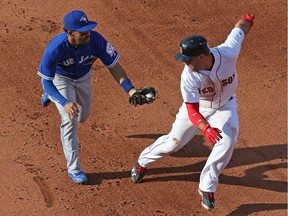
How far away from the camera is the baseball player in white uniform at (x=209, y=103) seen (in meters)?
7.73

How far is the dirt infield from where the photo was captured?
27.9 feet

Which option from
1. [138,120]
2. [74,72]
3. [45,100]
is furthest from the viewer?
[138,120]

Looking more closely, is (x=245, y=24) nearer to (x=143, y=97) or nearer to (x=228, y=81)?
(x=228, y=81)

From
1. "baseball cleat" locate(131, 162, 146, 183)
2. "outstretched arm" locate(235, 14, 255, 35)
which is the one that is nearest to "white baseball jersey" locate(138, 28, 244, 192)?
"outstretched arm" locate(235, 14, 255, 35)

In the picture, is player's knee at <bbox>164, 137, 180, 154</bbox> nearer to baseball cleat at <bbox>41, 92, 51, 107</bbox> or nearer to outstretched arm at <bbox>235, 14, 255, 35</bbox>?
outstretched arm at <bbox>235, 14, 255, 35</bbox>

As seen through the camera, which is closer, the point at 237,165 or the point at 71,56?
the point at 71,56

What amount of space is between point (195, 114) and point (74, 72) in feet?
5.06

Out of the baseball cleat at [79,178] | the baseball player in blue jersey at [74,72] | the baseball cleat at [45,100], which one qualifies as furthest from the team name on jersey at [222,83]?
the baseball cleat at [45,100]

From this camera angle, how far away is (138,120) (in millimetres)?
9781

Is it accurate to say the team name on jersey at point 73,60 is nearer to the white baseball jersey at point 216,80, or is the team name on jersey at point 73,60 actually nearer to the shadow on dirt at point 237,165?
the white baseball jersey at point 216,80

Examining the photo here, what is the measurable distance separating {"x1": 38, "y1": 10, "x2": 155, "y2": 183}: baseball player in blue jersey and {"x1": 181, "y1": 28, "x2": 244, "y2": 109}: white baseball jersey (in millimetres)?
531

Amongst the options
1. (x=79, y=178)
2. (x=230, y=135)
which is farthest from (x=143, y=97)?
(x=79, y=178)

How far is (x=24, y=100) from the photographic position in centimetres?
1002

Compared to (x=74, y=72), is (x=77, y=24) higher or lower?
higher
